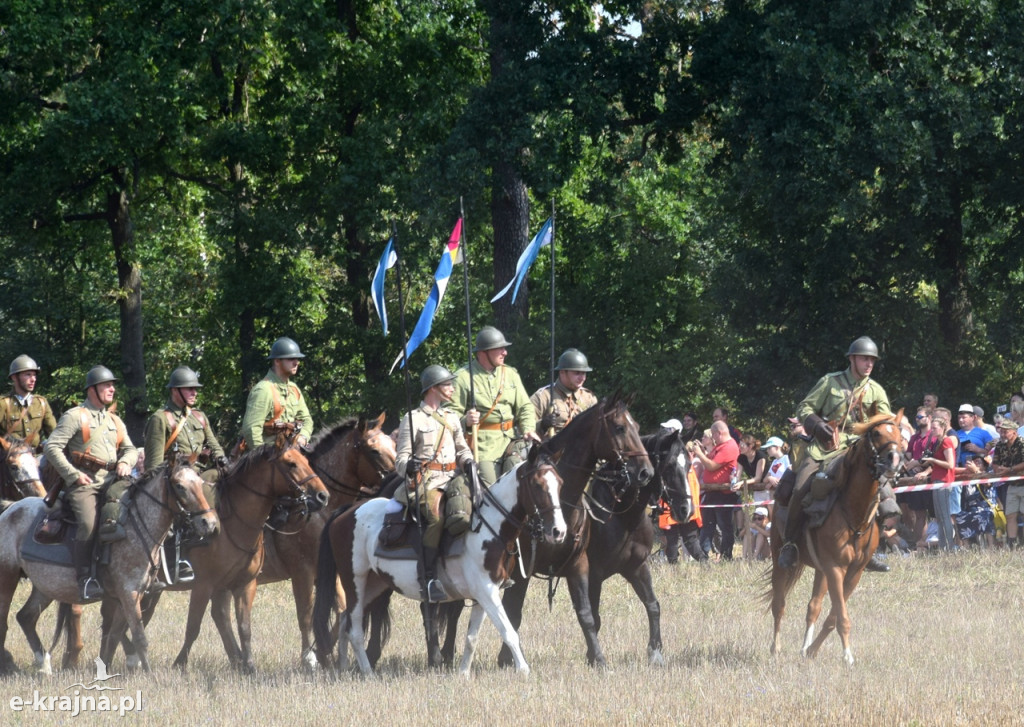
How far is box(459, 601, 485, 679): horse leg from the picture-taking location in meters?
12.2

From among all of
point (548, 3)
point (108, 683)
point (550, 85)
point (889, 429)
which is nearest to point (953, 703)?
point (889, 429)

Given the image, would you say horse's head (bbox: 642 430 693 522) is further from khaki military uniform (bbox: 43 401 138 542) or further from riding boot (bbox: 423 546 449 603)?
khaki military uniform (bbox: 43 401 138 542)

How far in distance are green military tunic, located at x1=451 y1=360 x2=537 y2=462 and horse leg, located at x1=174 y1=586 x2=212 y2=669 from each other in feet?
8.99

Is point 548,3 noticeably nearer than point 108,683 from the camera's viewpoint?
No

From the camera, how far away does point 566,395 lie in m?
14.8

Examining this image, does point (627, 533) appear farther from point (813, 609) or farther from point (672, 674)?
point (672, 674)

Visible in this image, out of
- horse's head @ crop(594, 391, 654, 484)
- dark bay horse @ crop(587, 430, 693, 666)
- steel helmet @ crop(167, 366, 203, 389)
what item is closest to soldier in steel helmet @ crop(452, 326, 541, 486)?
dark bay horse @ crop(587, 430, 693, 666)

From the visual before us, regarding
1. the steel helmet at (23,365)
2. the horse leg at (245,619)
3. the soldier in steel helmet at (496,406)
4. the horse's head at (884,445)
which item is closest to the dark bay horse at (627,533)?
the soldier in steel helmet at (496,406)

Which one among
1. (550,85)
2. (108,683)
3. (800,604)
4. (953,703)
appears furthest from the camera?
(550,85)

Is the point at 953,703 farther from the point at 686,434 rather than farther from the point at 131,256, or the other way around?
the point at 131,256

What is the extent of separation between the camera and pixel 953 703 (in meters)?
10.3

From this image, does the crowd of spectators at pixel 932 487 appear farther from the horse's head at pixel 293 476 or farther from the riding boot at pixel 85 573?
A: the riding boot at pixel 85 573

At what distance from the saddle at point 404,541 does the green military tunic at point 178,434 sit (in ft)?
6.57

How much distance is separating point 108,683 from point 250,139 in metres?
20.4
